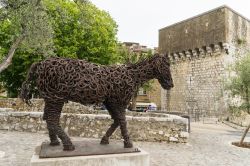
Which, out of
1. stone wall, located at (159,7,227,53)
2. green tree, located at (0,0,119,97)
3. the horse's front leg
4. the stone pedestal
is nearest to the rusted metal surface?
the stone pedestal

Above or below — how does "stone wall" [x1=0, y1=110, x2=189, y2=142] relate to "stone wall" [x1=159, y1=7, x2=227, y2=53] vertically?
below

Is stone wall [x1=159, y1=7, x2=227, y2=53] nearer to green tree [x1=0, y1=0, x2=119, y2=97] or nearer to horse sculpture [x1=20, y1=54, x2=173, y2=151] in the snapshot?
green tree [x1=0, y1=0, x2=119, y2=97]

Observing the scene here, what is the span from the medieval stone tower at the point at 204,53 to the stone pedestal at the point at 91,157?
2288cm

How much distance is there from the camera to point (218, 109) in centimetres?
3041

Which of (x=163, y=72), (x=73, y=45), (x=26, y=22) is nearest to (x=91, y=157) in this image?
(x=163, y=72)

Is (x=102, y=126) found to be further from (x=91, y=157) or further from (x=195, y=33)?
(x=195, y=33)

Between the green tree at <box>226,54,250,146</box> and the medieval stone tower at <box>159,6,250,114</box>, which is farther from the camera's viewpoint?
the medieval stone tower at <box>159,6,250,114</box>

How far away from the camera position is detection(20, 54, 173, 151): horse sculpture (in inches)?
257

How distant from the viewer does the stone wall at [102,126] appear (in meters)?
12.8

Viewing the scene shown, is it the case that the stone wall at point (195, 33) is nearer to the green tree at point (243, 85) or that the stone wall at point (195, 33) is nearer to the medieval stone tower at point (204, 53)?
the medieval stone tower at point (204, 53)

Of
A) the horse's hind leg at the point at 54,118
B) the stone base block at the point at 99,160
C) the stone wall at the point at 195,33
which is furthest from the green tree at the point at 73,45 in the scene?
the stone base block at the point at 99,160

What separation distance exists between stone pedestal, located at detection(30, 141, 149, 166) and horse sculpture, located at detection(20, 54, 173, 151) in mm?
219

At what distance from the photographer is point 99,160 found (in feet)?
21.0

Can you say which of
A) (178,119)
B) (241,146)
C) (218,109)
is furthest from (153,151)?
(218,109)
